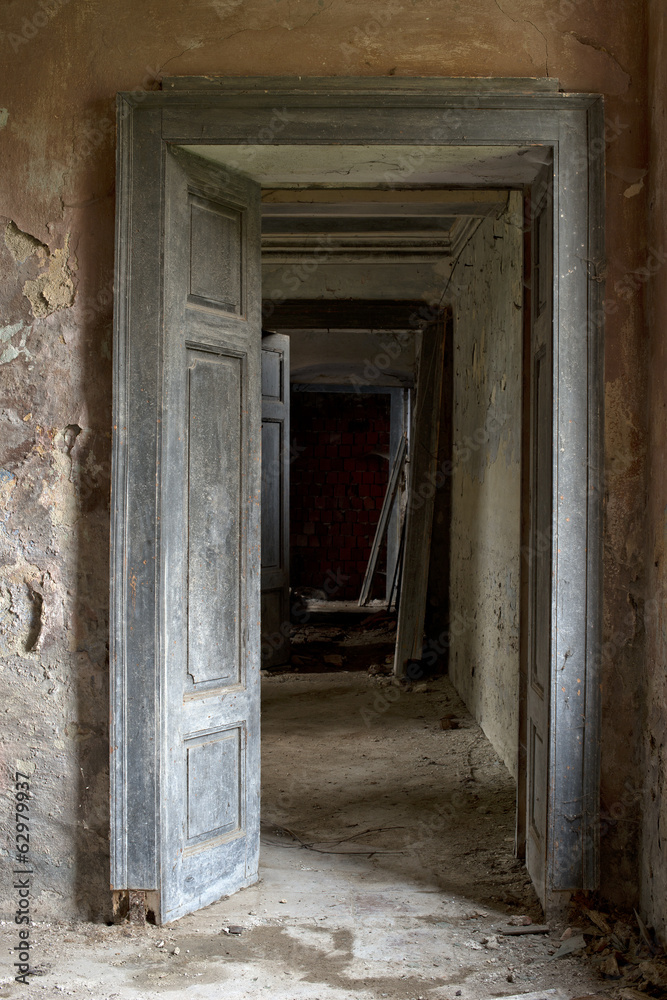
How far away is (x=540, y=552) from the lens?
289 centimetres

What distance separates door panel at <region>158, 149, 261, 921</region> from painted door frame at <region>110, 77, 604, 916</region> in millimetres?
69

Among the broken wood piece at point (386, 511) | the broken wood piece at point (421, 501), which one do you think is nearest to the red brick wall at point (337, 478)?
the broken wood piece at point (386, 511)

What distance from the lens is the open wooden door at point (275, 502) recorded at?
6.78 meters

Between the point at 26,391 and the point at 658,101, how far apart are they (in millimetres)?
2313

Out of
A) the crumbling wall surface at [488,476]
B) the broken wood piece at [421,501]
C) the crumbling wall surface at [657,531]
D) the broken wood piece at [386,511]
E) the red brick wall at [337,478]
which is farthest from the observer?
the red brick wall at [337,478]

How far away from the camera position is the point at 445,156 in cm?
286

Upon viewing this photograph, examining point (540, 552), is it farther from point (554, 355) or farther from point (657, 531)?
point (554, 355)

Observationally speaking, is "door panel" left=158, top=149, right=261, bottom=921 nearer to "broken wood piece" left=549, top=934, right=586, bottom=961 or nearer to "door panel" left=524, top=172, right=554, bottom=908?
"door panel" left=524, top=172, right=554, bottom=908

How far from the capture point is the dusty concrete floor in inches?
97.4

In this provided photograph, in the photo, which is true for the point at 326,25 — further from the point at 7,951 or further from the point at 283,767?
the point at 283,767

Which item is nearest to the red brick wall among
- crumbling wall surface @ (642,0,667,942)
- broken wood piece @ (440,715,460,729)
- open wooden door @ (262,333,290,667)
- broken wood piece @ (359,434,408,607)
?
broken wood piece @ (359,434,408,607)

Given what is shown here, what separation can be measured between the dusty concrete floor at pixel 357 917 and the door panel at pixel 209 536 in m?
0.25

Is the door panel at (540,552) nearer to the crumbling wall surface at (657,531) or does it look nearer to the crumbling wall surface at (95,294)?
the crumbling wall surface at (95,294)

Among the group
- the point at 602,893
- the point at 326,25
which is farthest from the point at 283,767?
the point at 326,25
